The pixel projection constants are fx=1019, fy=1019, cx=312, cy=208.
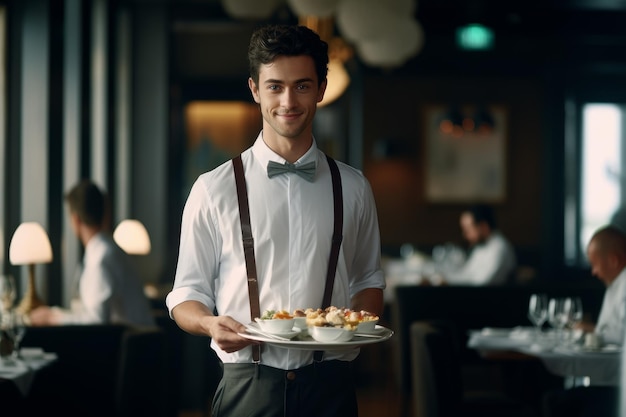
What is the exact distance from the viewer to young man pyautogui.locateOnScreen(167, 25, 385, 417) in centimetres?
231

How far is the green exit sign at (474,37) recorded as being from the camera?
11344 millimetres

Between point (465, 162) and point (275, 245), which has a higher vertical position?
point (465, 162)

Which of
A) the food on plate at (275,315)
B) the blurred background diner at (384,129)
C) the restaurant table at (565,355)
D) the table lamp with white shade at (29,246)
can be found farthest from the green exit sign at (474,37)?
the food on plate at (275,315)

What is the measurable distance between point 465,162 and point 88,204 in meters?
8.06

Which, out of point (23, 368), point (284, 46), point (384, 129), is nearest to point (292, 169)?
point (284, 46)

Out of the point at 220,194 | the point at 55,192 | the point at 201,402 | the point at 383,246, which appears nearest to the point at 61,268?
the point at 55,192

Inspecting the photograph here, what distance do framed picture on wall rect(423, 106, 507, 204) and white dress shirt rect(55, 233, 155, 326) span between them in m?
7.67

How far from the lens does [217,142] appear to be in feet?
44.7

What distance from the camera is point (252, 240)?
2324mm

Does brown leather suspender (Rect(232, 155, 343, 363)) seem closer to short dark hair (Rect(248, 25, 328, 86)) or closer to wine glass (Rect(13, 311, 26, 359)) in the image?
short dark hair (Rect(248, 25, 328, 86))

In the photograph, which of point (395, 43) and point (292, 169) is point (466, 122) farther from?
point (292, 169)

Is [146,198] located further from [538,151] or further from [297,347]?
[297,347]

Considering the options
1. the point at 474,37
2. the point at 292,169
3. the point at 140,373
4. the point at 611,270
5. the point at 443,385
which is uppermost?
the point at 474,37

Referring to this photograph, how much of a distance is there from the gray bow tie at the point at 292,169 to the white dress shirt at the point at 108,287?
119 inches
